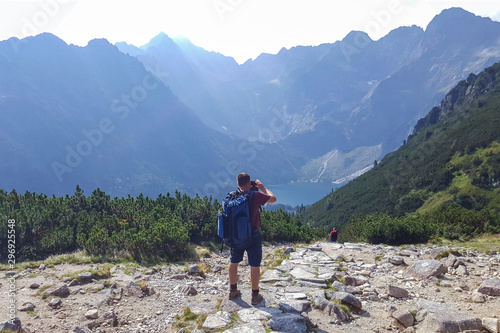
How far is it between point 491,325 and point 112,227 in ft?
40.6

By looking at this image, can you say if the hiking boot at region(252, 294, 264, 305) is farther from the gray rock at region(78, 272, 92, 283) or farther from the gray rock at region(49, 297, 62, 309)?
the gray rock at region(78, 272, 92, 283)

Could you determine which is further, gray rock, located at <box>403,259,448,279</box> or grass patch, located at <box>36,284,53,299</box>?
gray rock, located at <box>403,259,448,279</box>

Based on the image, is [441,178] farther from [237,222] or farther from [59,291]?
[59,291]

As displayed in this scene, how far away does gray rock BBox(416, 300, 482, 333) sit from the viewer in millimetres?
4465

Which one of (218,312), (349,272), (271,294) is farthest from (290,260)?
(218,312)

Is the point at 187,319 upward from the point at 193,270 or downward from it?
downward

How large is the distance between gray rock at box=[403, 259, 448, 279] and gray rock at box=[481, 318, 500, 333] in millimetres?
2747

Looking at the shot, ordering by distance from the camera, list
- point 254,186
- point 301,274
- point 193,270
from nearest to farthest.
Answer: point 254,186 → point 301,274 → point 193,270

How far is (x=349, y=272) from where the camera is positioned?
8312 millimetres

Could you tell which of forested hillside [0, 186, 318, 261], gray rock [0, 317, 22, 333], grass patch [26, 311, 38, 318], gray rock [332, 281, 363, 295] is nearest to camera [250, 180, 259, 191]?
gray rock [332, 281, 363, 295]

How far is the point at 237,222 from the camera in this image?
18.0 ft

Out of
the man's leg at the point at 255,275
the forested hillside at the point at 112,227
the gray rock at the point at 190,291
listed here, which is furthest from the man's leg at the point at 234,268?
the forested hillside at the point at 112,227

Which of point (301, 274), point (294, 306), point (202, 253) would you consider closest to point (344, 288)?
point (301, 274)

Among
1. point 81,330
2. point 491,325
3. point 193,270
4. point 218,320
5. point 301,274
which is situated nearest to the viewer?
point 491,325
